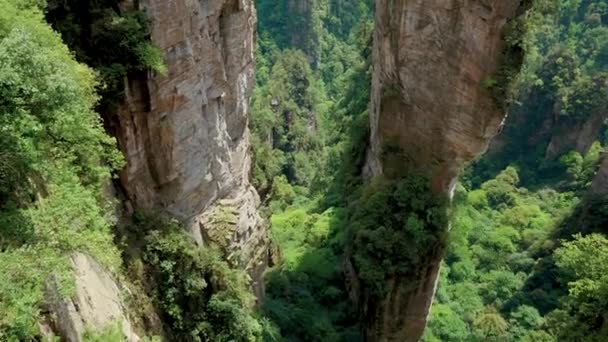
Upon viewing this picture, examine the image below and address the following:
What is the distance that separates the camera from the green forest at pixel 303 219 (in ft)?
25.8

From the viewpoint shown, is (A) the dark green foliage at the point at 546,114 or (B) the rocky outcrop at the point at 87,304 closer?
(B) the rocky outcrop at the point at 87,304

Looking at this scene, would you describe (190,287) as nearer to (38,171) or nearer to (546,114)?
(38,171)

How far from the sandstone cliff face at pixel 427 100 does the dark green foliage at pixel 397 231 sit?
553 mm

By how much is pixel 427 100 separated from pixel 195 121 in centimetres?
888

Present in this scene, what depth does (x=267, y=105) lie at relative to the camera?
2142 inches

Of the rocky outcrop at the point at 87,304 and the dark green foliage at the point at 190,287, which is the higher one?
the dark green foliage at the point at 190,287

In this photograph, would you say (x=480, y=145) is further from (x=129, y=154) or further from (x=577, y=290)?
(x=129, y=154)

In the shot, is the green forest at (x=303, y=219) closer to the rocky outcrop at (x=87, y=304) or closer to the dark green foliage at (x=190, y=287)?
the dark green foliage at (x=190, y=287)

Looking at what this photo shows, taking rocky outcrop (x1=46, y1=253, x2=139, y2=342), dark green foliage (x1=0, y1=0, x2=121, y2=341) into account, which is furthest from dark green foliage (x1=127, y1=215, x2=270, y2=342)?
dark green foliage (x1=0, y1=0, x2=121, y2=341)

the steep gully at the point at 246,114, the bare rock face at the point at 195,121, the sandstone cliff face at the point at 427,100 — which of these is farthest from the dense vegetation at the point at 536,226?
the bare rock face at the point at 195,121

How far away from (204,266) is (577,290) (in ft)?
31.7

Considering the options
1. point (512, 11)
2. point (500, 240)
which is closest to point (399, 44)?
point (512, 11)

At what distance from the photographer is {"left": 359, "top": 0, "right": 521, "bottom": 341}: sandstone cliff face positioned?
57.7 feet

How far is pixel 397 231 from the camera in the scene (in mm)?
19734
